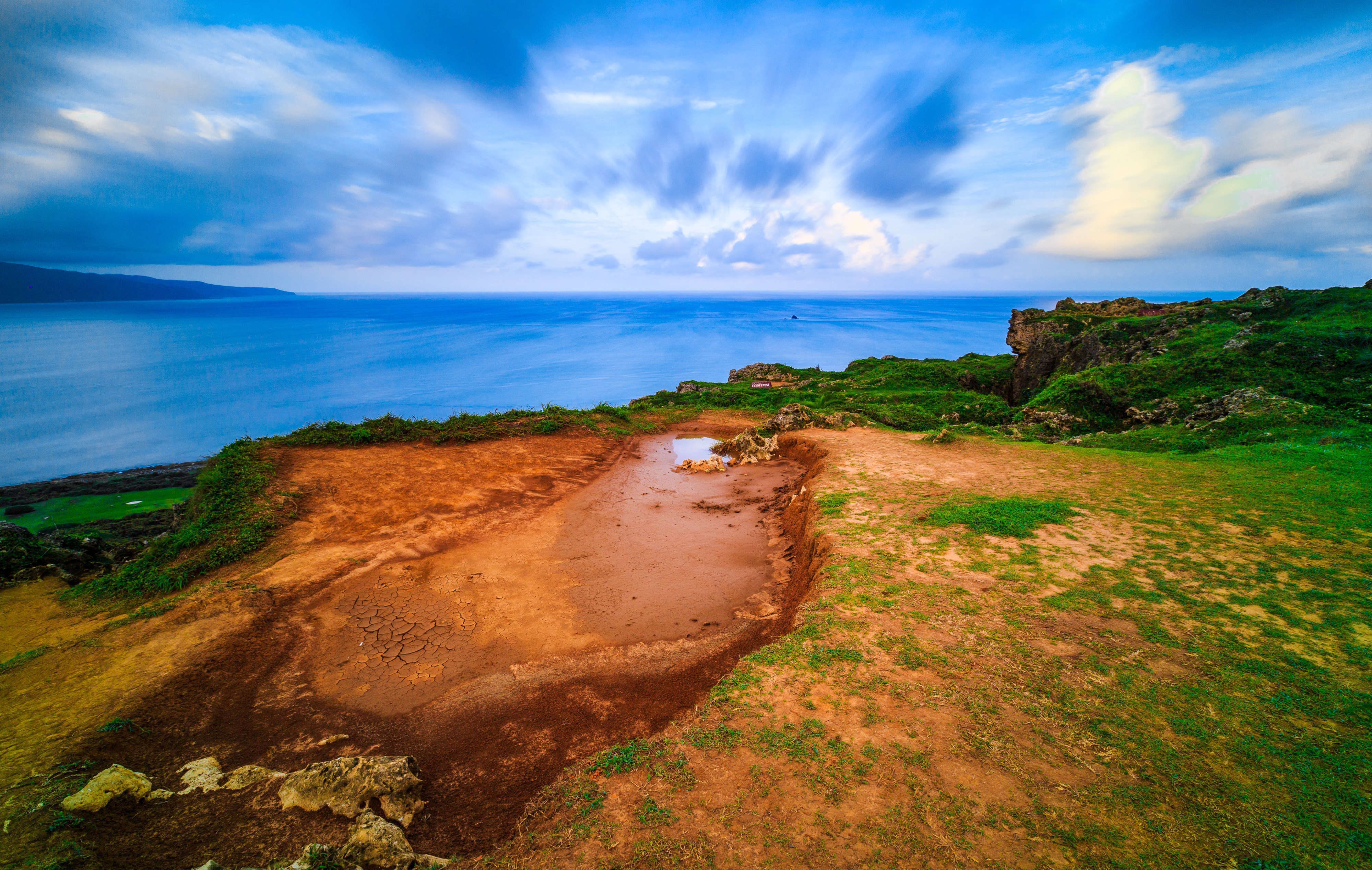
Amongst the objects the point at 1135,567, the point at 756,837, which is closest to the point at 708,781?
the point at 756,837

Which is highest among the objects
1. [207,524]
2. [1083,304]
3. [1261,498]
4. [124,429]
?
[1083,304]

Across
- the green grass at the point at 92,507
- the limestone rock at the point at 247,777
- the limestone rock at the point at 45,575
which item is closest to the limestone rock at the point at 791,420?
the limestone rock at the point at 247,777

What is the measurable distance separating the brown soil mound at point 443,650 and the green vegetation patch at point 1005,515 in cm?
387

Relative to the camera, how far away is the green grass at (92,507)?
2044 cm

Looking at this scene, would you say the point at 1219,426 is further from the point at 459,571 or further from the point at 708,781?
the point at 459,571

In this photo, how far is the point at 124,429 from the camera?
35.9m

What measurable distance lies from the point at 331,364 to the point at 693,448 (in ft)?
212

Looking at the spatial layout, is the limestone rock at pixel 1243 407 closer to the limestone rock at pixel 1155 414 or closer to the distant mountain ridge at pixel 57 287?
the limestone rock at pixel 1155 414

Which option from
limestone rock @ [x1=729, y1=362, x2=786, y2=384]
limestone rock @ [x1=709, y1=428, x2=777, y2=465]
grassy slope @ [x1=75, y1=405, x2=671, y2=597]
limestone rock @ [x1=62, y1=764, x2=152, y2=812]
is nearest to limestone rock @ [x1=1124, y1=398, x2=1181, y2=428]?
limestone rock @ [x1=709, y1=428, x2=777, y2=465]

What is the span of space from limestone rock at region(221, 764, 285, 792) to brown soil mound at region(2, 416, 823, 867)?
0.12 metres

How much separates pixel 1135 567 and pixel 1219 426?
10.7m

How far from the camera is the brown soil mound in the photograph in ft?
17.5

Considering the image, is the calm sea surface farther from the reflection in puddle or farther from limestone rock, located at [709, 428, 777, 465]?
limestone rock, located at [709, 428, 777, 465]

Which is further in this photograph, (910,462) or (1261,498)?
(910,462)
